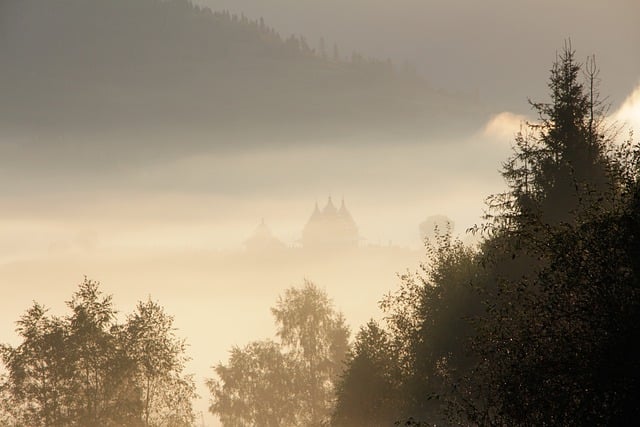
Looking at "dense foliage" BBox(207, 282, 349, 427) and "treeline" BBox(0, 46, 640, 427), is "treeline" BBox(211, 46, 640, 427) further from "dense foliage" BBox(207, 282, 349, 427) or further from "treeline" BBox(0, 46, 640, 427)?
"dense foliage" BBox(207, 282, 349, 427)

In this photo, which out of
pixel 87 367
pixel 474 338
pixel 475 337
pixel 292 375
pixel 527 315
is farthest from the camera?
pixel 292 375

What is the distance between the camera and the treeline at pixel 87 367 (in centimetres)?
4906

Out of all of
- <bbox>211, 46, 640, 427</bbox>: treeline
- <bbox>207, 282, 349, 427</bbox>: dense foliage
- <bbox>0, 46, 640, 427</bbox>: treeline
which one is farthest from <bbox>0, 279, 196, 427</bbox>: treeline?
<bbox>207, 282, 349, 427</bbox>: dense foliage

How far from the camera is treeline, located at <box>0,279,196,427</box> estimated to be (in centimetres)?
4906

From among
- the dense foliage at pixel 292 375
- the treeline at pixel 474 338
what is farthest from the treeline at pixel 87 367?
the dense foliage at pixel 292 375

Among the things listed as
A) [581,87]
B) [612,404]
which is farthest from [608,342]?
[581,87]

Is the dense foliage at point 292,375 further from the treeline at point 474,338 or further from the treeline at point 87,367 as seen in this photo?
the treeline at point 87,367

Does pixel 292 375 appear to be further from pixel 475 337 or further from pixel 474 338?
pixel 475 337

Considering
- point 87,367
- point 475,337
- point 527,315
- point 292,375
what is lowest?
point 475,337

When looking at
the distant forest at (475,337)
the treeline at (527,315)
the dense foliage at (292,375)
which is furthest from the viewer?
the dense foliage at (292,375)

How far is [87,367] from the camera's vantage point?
49.9 metres

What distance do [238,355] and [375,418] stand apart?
37.2m

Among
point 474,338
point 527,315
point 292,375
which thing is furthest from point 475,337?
point 292,375

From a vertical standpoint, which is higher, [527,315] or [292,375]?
[292,375]
